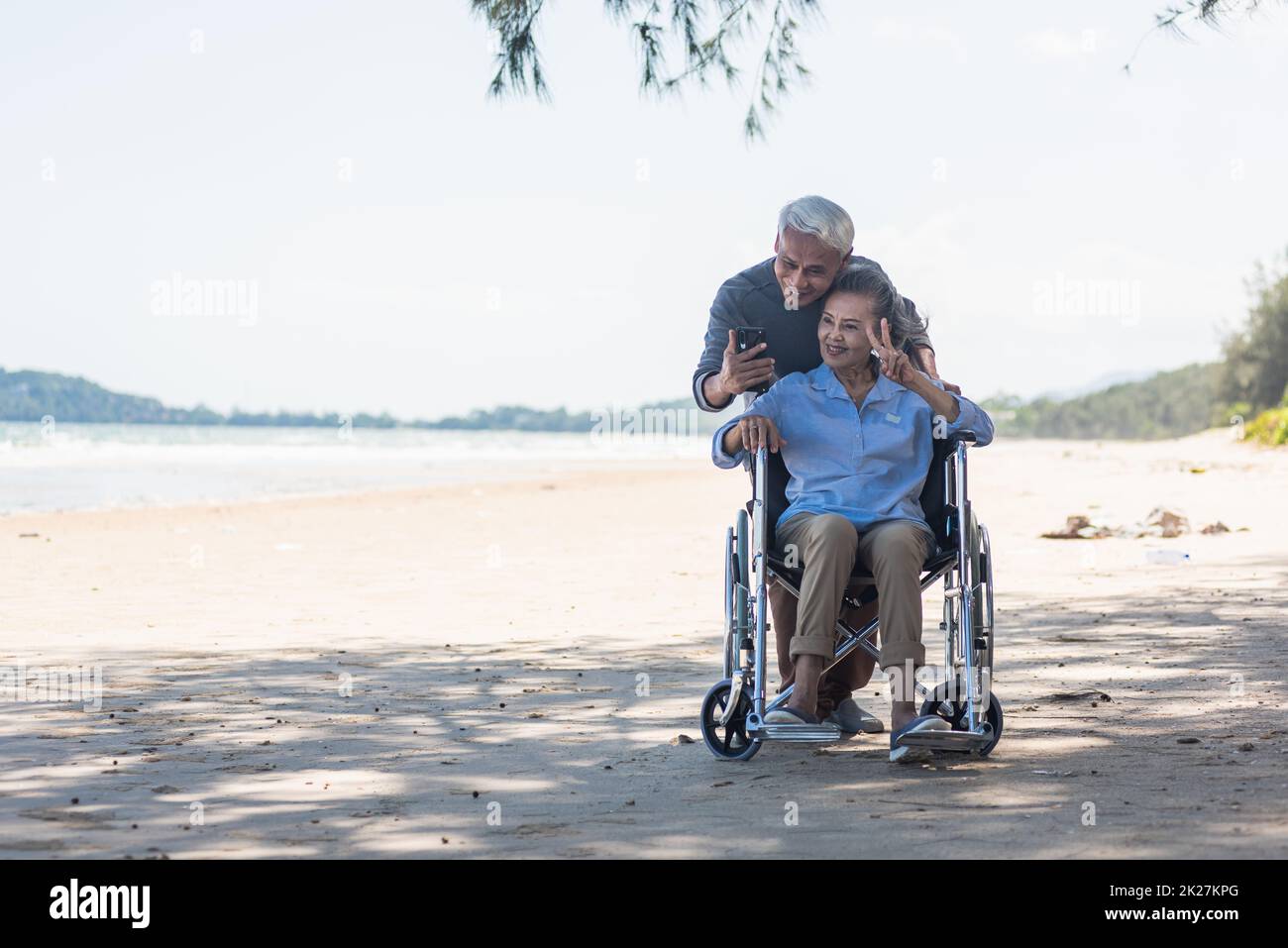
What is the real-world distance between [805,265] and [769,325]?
26 cm

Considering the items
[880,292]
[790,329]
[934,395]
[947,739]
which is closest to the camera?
[947,739]

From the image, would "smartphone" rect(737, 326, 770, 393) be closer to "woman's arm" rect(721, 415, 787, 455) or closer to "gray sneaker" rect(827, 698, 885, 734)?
"woman's arm" rect(721, 415, 787, 455)

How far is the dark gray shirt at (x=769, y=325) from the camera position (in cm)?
486

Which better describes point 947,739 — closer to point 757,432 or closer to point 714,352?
point 757,432

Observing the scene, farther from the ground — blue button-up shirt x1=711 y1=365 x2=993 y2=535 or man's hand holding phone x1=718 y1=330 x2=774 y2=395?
man's hand holding phone x1=718 y1=330 x2=774 y2=395

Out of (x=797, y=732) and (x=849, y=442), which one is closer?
(x=797, y=732)

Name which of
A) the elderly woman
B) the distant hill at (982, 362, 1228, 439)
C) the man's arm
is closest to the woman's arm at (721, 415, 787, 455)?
the elderly woman

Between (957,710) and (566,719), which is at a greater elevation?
(957,710)

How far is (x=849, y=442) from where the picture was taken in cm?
469

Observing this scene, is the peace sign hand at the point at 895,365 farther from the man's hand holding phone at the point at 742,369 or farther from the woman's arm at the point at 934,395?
the man's hand holding phone at the point at 742,369

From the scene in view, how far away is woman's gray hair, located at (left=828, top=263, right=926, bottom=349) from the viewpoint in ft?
15.1

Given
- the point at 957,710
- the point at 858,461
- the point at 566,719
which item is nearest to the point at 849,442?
the point at 858,461

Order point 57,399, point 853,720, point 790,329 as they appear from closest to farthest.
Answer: point 790,329 → point 853,720 → point 57,399

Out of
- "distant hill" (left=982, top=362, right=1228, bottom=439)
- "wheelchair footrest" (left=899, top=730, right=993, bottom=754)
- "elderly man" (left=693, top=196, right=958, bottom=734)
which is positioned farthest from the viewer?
"distant hill" (left=982, top=362, right=1228, bottom=439)
